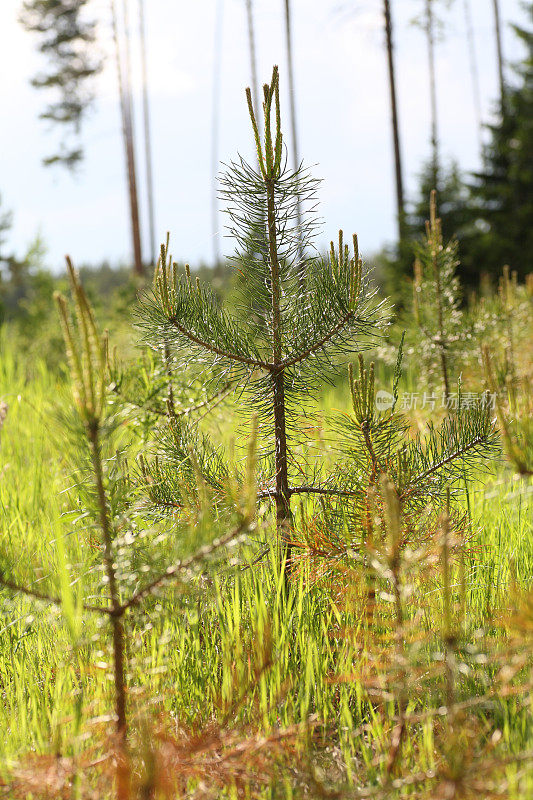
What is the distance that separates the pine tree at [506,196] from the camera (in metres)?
15.6

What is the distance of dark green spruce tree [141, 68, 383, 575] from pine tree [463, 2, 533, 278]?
45.5ft

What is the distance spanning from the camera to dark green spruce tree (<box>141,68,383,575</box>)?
6.45 feet

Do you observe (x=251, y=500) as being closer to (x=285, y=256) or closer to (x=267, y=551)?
(x=267, y=551)

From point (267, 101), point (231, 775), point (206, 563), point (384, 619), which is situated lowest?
point (231, 775)

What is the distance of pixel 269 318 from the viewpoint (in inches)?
80.7

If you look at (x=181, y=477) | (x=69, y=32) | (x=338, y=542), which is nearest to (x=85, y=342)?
(x=181, y=477)

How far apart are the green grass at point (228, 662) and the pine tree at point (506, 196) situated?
14.1m

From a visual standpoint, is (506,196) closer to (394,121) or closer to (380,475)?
(394,121)

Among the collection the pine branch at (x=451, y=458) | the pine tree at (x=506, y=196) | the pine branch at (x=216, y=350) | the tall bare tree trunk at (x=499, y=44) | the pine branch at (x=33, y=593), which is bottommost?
the pine branch at (x=33, y=593)

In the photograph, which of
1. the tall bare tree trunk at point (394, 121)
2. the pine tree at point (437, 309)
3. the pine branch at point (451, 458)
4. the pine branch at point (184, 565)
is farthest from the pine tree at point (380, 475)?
the tall bare tree trunk at point (394, 121)

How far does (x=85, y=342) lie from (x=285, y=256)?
1096mm

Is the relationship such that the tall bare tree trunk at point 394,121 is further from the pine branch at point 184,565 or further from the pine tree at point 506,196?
the pine branch at point 184,565

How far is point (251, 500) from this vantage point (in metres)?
1.21

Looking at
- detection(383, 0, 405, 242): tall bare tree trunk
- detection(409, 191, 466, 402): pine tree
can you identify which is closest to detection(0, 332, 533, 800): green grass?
detection(409, 191, 466, 402): pine tree
